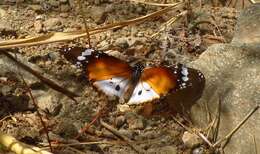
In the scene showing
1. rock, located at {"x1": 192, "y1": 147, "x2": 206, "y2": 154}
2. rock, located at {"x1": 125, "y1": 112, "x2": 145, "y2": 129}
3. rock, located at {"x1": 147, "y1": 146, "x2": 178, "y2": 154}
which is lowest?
rock, located at {"x1": 192, "y1": 147, "x2": 206, "y2": 154}

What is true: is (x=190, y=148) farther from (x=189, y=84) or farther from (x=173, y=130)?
(x=189, y=84)

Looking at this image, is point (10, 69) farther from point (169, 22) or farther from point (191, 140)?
point (169, 22)

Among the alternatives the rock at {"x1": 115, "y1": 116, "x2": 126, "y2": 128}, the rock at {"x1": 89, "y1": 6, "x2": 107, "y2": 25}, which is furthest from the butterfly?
the rock at {"x1": 89, "y1": 6, "x2": 107, "y2": 25}

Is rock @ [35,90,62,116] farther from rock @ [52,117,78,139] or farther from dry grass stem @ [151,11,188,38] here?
dry grass stem @ [151,11,188,38]

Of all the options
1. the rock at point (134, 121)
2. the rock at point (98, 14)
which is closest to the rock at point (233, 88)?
the rock at point (134, 121)

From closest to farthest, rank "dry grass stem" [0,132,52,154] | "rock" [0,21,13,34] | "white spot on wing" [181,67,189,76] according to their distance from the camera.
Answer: "dry grass stem" [0,132,52,154]
"white spot on wing" [181,67,189,76]
"rock" [0,21,13,34]

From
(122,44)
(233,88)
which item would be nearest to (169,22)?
(122,44)

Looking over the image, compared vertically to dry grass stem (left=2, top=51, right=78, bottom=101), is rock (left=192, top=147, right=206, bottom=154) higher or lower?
lower
